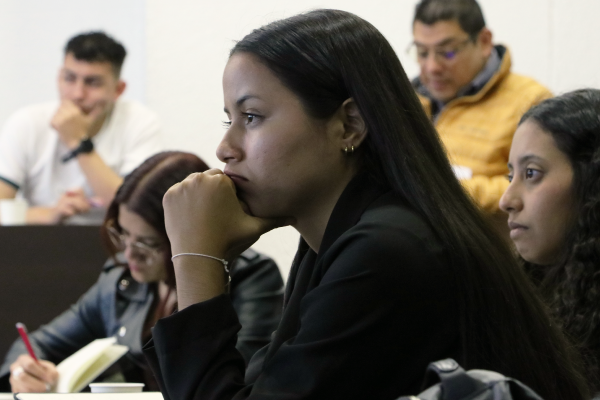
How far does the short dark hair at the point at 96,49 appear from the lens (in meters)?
3.35

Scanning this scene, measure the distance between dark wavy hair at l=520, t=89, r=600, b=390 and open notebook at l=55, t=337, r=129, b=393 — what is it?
934mm

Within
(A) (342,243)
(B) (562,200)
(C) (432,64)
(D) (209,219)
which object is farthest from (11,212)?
(A) (342,243)

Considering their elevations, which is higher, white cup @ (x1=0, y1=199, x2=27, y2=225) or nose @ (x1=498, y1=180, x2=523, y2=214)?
nose @ (x1=498, y1=180, x2=523, y2=214)

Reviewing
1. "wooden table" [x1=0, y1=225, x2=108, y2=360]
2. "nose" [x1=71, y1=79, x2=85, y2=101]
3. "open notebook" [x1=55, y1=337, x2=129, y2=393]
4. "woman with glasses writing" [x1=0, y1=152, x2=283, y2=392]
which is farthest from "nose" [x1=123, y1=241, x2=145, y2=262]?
"nose" [x1=71, y1=79, x2=85, y2=101]

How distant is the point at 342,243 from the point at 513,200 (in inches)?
27.0

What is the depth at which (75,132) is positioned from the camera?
3.27 meters

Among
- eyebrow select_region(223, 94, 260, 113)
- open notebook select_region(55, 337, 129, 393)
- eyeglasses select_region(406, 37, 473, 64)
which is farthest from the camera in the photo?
eyeglasses select_region(406, 37, 473, 64)

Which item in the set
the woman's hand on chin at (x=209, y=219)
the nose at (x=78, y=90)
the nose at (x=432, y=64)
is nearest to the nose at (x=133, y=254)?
the woman's hand on chin at (x=209, y=219)

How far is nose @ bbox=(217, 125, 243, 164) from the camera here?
42.8 inches

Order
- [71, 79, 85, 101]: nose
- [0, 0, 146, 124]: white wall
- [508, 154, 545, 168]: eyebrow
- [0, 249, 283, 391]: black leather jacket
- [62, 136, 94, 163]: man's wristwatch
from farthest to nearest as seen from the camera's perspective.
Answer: [0, 0, 146, 124]: white wall
[71, 79, 85, 101]: nose
[62, 136, 94, 163]: man's wristwatch
[0, 249, 283, 391]: black leather jacket
[508, 154, 545, 168]: eyebrow

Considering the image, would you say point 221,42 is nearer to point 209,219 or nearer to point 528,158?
point 528,158

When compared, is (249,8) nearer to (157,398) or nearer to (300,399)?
(157,398)

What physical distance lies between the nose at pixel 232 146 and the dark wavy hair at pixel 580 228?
665 millimetres

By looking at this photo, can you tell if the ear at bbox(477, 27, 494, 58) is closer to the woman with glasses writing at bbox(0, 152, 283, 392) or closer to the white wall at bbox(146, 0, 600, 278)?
the white wall at bbox(146, 0, 600, 278)
